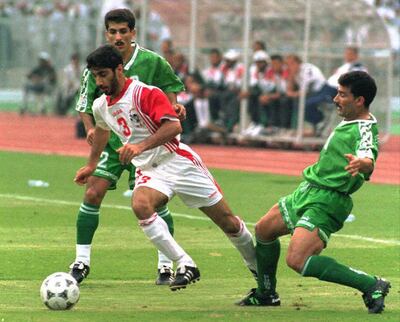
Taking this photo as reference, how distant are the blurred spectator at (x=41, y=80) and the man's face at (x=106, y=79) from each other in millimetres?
32618

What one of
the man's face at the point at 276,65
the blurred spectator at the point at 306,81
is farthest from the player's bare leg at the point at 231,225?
the man's face at the point at 276,65

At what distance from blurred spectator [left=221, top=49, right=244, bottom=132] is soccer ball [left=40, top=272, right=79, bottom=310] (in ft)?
63.5

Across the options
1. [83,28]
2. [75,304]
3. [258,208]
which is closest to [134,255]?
[75,304]

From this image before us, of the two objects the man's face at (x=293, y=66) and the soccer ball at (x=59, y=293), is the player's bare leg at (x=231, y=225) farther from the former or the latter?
the man's face at (x=293, y=66)

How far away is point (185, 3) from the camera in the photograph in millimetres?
30453

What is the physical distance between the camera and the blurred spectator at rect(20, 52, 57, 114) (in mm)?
42312

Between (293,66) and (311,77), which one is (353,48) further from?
(293,66)

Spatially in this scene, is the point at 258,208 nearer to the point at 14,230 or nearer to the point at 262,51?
the point at 14,230

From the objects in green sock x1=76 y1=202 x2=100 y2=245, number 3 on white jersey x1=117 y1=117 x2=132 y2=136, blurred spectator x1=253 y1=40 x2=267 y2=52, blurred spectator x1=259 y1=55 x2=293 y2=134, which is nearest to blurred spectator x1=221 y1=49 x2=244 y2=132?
blurred spectator x1=253 y1=40 x2=267 y2=52

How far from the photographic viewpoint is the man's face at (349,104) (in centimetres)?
922

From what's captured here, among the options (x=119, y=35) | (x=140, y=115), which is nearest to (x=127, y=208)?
(x=119, y=35)

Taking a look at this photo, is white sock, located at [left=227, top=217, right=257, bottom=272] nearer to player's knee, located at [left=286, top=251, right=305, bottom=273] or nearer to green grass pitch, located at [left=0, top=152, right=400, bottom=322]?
green grass pitch, located at [left=0, top=152, right=400, bottom=322]

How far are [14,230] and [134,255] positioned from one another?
7.09 ft

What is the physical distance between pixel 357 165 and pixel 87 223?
119 inches
